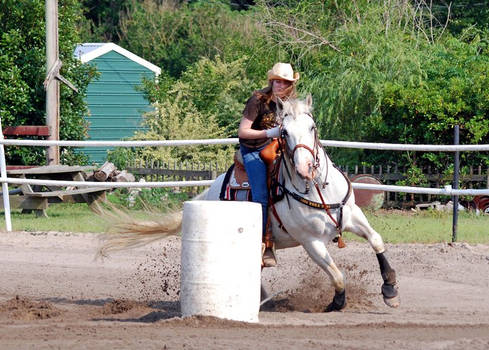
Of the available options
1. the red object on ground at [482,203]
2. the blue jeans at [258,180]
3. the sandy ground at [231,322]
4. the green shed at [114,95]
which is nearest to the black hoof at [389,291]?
the sandy ground at [231,322]

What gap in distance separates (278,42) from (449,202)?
23.8ft

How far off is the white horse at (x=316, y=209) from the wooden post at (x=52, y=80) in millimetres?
11039

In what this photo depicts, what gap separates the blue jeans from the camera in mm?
7965

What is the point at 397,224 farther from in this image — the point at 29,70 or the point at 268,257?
the point at 29,70

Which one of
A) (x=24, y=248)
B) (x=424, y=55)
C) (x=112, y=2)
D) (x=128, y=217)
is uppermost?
(x=112, y=2)

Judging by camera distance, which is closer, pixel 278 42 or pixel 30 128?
pixel 30 128

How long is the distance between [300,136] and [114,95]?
80.5 feet

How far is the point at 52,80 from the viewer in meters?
18.5

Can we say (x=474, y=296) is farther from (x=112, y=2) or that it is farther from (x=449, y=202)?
(x=112, y=2)

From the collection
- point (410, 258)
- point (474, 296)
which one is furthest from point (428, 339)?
point (410, 258)

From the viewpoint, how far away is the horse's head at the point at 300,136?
7242 mm

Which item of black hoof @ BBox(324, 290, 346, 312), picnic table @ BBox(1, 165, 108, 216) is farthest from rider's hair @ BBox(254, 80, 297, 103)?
picnic table @ BBox(1, 165, 108, 216)

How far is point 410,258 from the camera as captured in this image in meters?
10.8

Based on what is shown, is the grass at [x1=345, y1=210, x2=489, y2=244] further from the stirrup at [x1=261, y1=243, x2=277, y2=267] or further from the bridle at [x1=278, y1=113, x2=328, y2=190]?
the bridle at [x1=278, y1=113, x2=328, y2=190]
